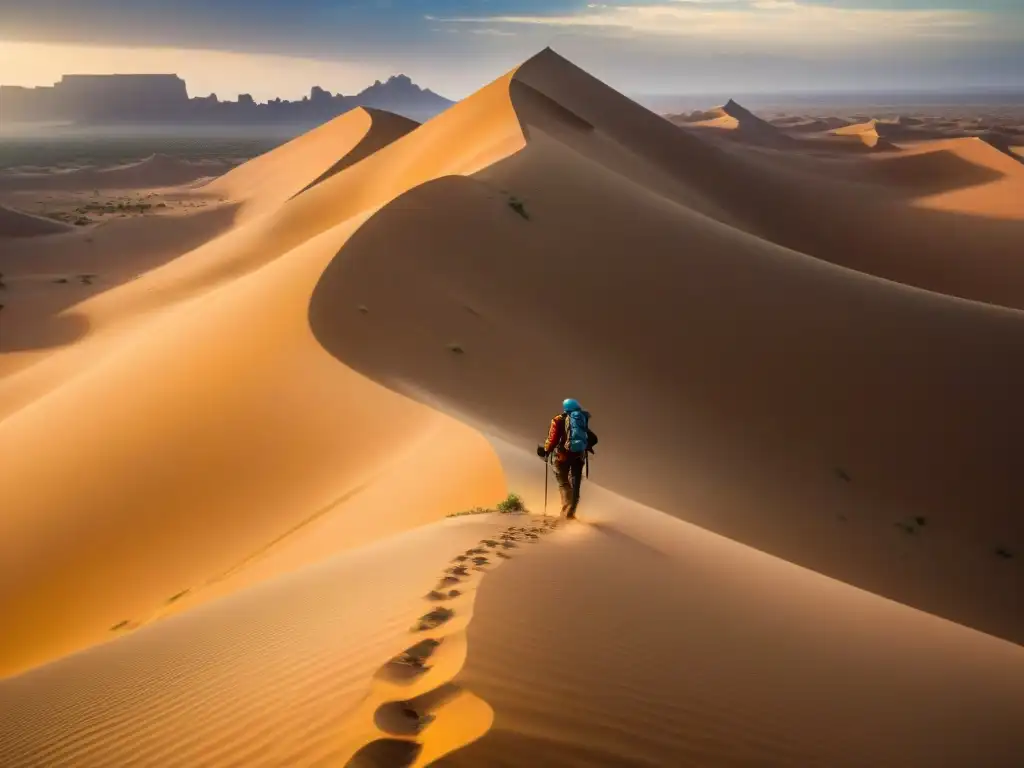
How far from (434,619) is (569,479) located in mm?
2760

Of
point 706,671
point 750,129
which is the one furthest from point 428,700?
point 750,129

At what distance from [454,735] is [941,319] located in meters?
15.1

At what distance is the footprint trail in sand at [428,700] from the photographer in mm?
2982

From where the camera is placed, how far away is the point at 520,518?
6227 millimetres

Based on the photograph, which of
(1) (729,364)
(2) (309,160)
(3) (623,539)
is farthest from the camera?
(2) (309,160)

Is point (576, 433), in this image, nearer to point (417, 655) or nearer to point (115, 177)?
point (417, 655)

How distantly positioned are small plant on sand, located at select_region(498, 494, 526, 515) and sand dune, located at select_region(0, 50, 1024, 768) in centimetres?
27

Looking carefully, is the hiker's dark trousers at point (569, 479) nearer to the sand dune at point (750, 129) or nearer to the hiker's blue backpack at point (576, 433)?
the hiker's blue backpack at point (576, 433)

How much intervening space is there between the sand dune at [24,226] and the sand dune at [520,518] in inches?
834

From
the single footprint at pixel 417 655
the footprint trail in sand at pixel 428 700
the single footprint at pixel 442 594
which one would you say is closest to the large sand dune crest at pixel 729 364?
the single footprint at pixel 442 594

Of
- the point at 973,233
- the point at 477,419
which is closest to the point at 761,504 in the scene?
the point at 477,419

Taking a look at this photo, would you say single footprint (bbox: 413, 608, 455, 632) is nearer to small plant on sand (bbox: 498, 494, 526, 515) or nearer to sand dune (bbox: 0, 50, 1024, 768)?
sand dune (bbox: 0, 50, 1024, 768)

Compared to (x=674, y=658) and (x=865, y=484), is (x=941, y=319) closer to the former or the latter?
(x=865, y=484)

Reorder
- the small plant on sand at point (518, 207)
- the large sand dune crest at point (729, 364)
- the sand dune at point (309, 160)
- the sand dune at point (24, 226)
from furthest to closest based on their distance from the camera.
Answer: the sand dune at point (309, 160)
the sand dune at point (24, 226)
the small plant on sand at point (518, 207)
the large sand dune crest at point (729, 364)
